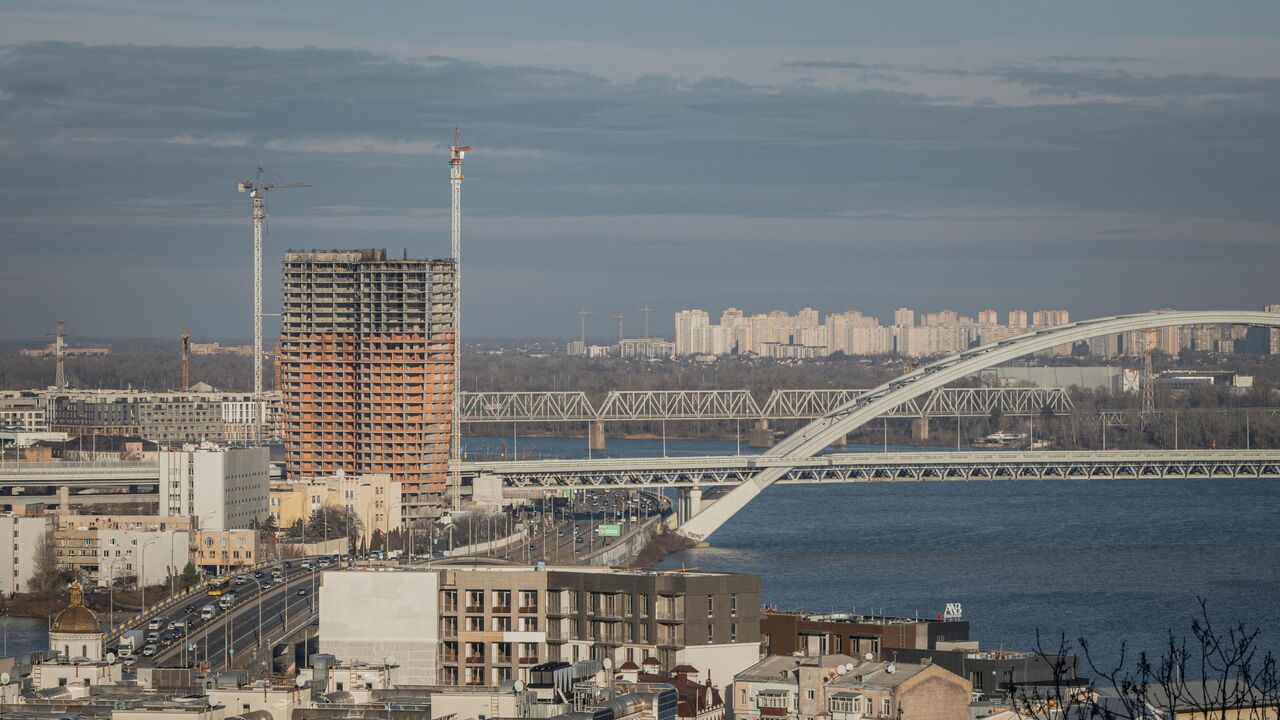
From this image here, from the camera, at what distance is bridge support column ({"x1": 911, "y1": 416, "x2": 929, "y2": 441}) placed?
77938mm

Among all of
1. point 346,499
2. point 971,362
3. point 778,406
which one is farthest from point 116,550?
point 778,406

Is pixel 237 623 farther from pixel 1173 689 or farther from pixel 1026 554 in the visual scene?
pixel 1026 554

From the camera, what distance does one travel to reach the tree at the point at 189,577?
3566cm

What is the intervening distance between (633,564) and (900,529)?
8553 mm

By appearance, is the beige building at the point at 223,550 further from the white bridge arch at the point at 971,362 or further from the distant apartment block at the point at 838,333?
the distant apartment block at the point at 838,333

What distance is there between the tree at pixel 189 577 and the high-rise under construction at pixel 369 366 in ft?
38.2

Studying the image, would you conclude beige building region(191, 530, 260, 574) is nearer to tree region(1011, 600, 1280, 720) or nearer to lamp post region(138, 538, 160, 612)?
lamp post region(138, 538, 160, 612)

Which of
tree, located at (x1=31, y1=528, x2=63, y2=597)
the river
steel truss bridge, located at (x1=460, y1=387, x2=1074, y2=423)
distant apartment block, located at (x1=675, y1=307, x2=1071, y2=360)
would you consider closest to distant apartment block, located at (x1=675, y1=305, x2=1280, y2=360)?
distant apartment block, located at (x1=675, y1=307, x2=1071, y2=360)

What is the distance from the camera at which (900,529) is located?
4644cm

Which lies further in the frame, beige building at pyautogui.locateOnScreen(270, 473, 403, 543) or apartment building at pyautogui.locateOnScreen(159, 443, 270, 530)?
beige building at pyautogui.locateOnScreen(270, 473, 403, 543)

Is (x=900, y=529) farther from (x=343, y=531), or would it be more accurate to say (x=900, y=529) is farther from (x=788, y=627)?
(x=788, y=627)

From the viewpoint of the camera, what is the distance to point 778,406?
8675cm

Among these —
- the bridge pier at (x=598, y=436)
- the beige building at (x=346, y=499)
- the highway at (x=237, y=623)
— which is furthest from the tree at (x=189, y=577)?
the bridge pier at (x=598, y=436)

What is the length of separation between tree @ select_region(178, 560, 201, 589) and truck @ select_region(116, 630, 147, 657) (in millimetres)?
9700
